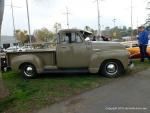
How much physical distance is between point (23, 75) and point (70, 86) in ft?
10.0

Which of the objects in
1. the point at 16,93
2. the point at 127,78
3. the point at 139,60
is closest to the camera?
the point at 16,93

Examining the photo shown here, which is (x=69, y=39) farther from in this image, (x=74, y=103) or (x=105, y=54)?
(x=74, y=103)

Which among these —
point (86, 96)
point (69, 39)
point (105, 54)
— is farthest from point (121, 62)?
point (86, 96)

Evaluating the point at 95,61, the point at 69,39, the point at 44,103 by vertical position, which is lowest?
the point at 44,103

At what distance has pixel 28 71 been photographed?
13.7 meters

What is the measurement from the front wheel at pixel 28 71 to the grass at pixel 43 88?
9.8 inches

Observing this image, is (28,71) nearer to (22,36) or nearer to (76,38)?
(76,38)

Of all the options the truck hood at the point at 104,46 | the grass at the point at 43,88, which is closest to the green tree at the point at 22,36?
the grass at the point at 43,88

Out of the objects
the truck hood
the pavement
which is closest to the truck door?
the truck hood

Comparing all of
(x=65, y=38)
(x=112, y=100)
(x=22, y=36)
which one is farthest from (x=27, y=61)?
(x=22, y=36)

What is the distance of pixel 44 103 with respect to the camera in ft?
31.5

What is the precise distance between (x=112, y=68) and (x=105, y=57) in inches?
20.1

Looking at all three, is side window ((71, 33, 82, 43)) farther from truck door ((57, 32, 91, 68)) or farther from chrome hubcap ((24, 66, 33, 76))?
chrome hubcap ((24, 66, 33, 76))

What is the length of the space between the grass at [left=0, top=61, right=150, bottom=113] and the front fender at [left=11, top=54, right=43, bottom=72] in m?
0.50
